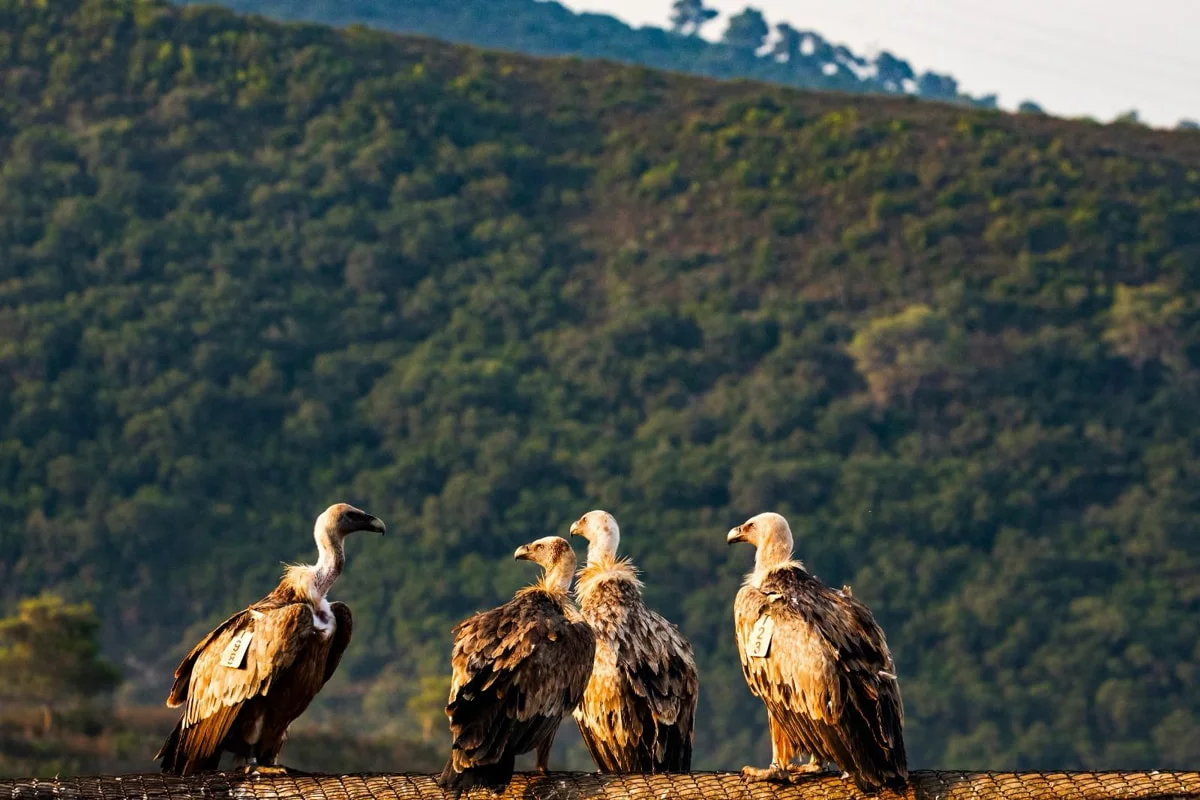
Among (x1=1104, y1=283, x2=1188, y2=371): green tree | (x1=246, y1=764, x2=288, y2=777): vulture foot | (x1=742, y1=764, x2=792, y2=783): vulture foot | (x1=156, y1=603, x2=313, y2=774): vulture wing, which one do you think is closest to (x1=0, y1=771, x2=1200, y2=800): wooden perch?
(x1=742, y1=764, x2=792, y2=783): vulture foot

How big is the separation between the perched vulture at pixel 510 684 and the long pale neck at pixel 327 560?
890mm

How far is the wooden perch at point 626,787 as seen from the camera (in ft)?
33.7

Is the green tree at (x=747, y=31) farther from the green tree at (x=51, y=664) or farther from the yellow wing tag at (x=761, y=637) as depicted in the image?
the yellow wing tag at (x=761, y=637)

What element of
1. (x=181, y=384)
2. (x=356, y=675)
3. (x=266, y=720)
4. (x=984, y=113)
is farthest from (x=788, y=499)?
(x=266, y=720)

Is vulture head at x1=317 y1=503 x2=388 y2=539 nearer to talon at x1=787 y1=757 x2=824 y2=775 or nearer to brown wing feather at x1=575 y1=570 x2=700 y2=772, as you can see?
brown wing feather at x1=575 y1=570 x2=700 y2=772

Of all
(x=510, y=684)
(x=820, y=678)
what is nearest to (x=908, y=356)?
(x=820, y=678)

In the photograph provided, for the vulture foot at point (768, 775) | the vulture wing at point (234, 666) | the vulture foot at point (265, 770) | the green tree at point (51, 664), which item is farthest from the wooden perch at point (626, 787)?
the green tree at point (51, 664)

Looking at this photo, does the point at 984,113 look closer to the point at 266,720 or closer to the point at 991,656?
the point at 991,656

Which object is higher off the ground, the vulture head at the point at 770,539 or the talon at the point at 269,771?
the vulture head at the point at 770,539

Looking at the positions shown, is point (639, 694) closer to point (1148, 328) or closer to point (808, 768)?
point (808, 768)

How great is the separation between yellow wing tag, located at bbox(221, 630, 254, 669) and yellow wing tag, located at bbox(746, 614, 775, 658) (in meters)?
2.61

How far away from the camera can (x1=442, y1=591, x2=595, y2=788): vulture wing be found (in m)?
10.9

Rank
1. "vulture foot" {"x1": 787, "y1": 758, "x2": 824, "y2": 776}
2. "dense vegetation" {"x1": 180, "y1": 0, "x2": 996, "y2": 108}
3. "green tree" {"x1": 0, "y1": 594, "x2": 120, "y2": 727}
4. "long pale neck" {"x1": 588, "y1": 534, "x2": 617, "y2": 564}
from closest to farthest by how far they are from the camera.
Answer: "vulture foot" {"x1": 787, "y1": 758, "x2": 824, "y2": 776} → "long pale neck" {"x1": 588, "y1": 534, "x2": 617, "y2": 564} → "green tree" {"x1": 0, "y1": 594, "x2": 120, "y2": 727} → "dense vegetation" {"x1": 180, "y1": 0, "x2": 996, "y2": 108}

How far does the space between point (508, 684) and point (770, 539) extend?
81.1 inches
